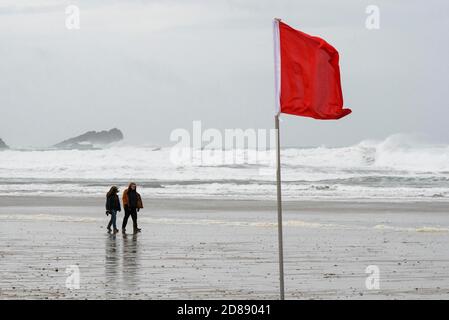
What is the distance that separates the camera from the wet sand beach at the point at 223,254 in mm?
14781

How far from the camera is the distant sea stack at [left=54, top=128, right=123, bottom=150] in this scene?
10810cm

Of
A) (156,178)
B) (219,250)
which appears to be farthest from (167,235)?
(156,178)

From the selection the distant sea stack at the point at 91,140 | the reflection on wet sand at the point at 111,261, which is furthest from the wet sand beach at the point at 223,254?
the distant sea stack at the point at 91,140

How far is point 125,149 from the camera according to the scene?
92.4 meters

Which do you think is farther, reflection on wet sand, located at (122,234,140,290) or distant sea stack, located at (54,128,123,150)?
distant sea stack, located at (54,128,123,150)

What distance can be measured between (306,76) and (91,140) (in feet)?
333

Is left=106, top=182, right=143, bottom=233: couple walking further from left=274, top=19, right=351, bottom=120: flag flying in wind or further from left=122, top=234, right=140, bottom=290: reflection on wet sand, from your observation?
left=274, top=19, right=351, bottom=120: flag flying in wind

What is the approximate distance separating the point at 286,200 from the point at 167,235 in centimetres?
1999

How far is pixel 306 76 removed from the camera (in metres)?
11.5
